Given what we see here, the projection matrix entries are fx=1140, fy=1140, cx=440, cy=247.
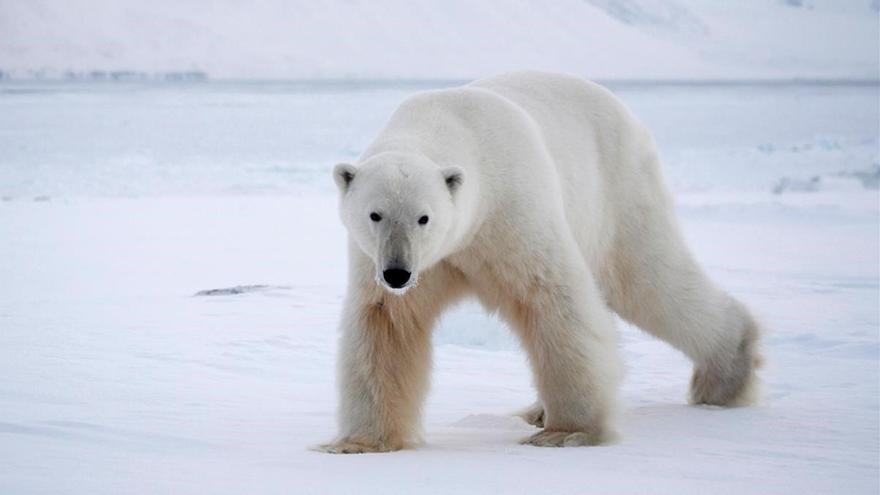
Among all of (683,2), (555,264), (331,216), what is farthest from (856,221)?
(683,2)

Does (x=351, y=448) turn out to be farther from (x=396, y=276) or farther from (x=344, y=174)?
(x=344, y=174)

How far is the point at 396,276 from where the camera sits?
2.62m

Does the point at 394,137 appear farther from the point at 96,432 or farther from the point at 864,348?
the point at 864,348

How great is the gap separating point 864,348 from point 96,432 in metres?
3.46

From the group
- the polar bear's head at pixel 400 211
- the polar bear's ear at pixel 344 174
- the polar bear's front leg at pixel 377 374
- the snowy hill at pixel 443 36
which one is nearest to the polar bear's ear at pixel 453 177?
the polar bear's head at pixel 400 211

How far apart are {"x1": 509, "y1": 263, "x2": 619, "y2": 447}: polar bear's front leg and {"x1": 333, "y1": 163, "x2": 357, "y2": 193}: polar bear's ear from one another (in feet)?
1.93

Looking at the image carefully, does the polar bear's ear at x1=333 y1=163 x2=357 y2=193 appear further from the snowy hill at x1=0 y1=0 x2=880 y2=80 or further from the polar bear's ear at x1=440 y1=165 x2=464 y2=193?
the snowy hill at x1=0 y1=0 x2=880 y2=80

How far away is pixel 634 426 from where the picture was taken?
352 centimetres

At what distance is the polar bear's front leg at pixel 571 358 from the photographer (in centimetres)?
309

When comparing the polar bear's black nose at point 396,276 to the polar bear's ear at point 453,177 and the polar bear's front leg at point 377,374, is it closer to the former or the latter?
the polar bear's ear at point 453,177

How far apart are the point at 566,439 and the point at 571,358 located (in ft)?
0.73

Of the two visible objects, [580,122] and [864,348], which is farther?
[864,348]

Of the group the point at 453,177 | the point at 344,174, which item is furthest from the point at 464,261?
the point at 344,174

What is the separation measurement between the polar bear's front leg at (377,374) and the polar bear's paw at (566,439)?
13.3 inches
